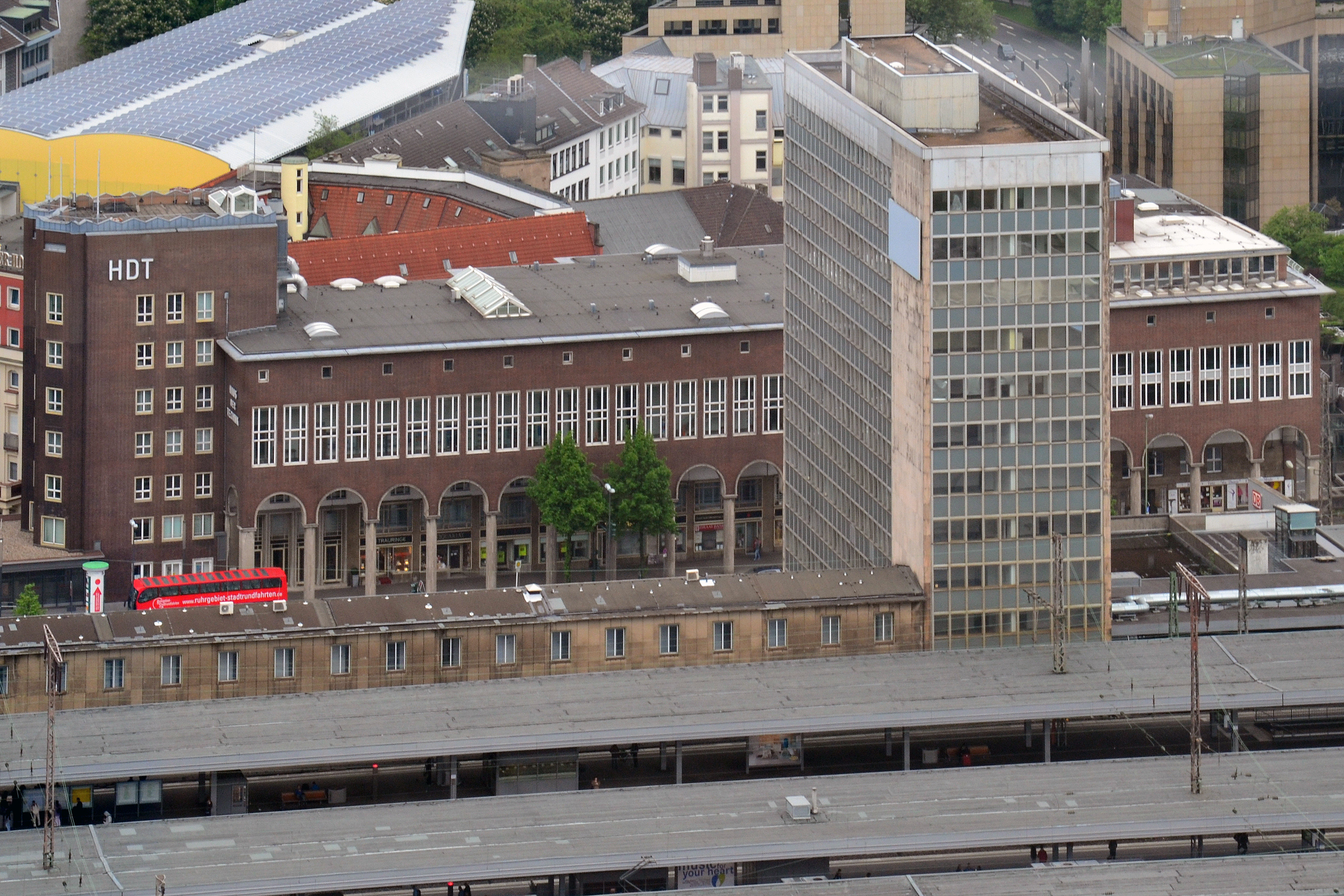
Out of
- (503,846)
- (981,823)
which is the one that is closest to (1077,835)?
(981,823)

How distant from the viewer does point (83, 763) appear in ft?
656

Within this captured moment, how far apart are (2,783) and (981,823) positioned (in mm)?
51825

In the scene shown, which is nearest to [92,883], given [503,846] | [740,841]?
[503,846]

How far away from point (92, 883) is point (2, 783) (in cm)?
1284

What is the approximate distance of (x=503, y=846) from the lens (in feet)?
637

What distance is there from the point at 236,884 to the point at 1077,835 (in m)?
43.9

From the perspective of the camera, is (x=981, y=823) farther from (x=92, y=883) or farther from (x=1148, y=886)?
(x=92, y=883)

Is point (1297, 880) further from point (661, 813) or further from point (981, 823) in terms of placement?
point (661, 813)

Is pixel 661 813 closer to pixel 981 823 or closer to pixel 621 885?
pixel 621 885

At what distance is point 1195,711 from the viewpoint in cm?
19712

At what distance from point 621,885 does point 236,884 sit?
21.2 m

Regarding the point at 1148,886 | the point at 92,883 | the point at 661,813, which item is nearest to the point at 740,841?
the point at 661,813

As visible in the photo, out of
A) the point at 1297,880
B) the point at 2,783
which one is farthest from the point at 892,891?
the point at 2,783

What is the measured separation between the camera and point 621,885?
19725 cm
